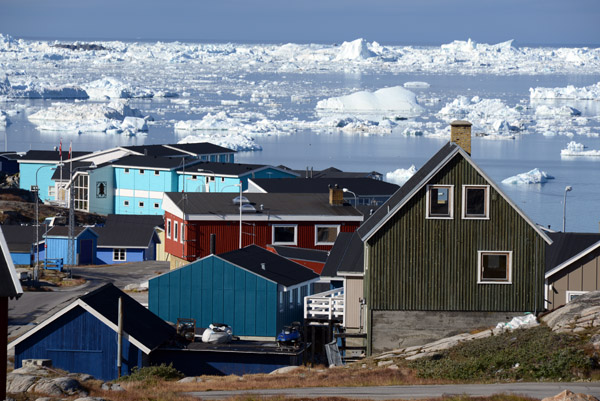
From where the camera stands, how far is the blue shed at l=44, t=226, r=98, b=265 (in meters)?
43.6

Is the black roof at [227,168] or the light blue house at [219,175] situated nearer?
the light blue house at [219,175]

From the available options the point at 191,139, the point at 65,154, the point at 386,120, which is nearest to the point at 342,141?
the point at 386,120

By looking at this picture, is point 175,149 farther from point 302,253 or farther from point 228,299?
point 228,299

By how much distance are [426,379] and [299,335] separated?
8443mm

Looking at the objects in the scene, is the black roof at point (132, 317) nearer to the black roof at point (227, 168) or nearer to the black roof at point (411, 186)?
the black roof at point (411, 186)

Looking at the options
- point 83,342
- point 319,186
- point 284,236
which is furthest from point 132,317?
point 319,186

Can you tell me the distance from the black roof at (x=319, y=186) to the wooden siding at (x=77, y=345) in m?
27.8

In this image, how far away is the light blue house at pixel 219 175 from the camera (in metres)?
55.9

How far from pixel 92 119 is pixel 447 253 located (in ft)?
369

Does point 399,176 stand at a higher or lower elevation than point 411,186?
lower

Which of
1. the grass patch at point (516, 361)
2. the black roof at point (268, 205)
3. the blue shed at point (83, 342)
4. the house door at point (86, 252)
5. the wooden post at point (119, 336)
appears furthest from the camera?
the house door at point (86, 252)

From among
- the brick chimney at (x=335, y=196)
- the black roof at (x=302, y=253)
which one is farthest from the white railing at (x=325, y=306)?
the brick chimney at (x=335, y=196)

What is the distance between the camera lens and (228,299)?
25.5 metres

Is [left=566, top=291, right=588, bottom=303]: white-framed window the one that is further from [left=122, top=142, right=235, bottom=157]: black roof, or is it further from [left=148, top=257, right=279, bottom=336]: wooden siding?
[left=122, top=142, right=235, bottom=157]: black roof
